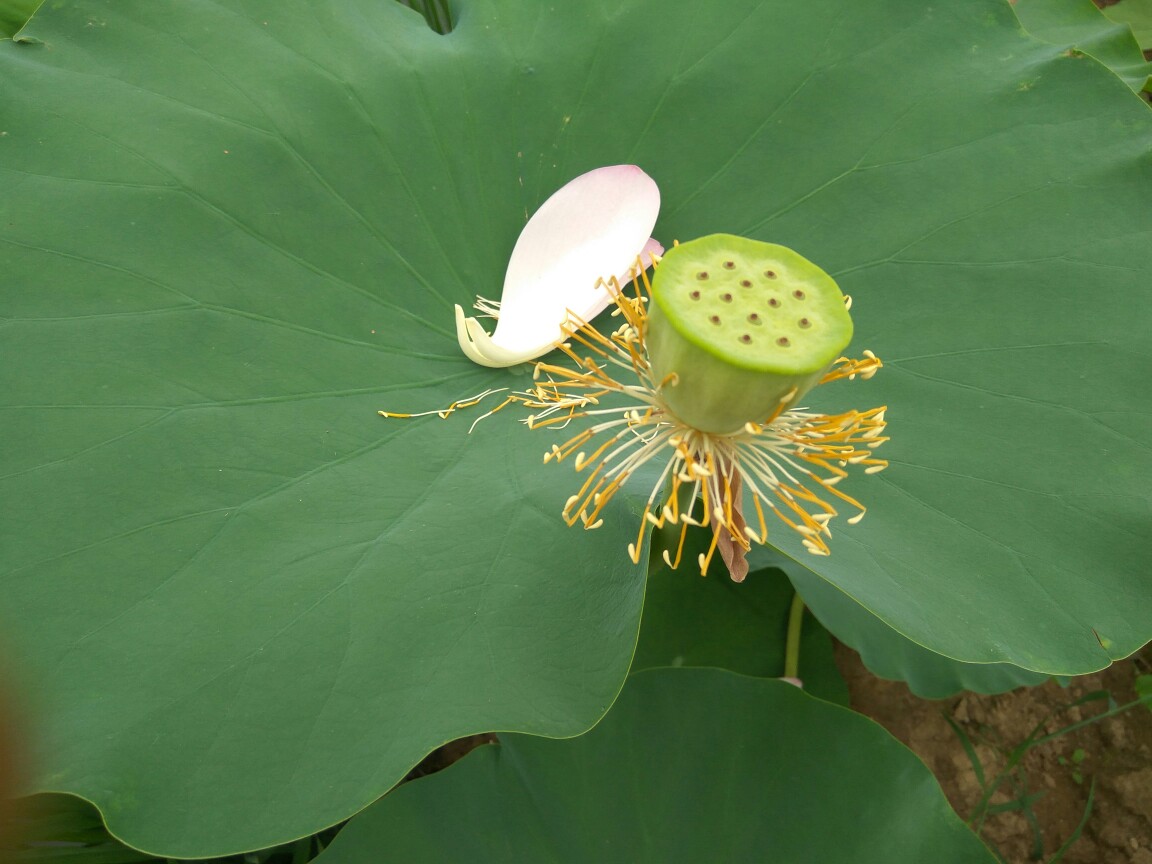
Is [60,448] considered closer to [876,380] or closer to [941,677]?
[876,380]

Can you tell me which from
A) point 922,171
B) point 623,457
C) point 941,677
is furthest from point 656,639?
point 922,171

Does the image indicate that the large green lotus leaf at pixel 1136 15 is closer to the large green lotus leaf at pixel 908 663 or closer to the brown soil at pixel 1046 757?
the brown soil at pixel 1046 757

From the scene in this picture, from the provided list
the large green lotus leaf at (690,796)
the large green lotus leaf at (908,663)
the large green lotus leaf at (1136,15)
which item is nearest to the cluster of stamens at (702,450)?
the large green lotus leaf at (690,796)

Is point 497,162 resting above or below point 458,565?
above

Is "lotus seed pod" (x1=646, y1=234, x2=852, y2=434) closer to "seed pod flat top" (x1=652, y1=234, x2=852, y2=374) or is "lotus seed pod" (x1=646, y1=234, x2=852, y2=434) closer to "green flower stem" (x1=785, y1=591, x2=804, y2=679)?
"seed pod flat top" (x1=652, y1=234, x2=852, y2=374)

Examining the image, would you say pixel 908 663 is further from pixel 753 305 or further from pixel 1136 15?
pixel 1136 15

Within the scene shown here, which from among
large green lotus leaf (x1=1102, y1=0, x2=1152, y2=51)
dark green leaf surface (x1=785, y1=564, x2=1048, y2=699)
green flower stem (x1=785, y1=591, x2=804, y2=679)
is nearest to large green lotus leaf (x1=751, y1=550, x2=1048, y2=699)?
dark green leaf surface (x1=785, y1=564, x2=1048, y2=699)
